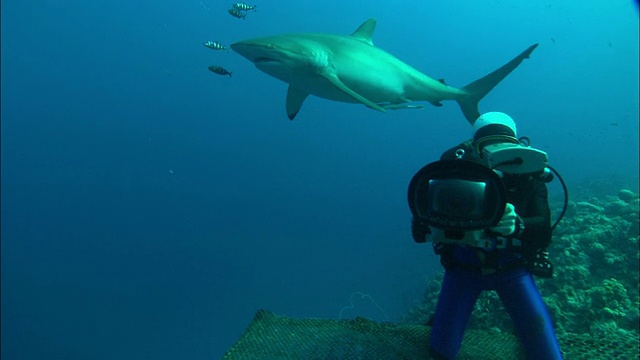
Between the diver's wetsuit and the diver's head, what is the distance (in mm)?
152

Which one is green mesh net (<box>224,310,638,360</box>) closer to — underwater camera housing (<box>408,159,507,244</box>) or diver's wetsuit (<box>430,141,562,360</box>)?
diver's wetsuit (<box>430,141,562,360</box>)

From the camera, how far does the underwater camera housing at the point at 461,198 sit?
7.07 ft

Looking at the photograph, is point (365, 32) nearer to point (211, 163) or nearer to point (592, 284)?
point (592, 284)

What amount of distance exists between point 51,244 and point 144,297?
67.5 ft

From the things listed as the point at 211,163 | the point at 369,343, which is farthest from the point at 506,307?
the point at 211,163

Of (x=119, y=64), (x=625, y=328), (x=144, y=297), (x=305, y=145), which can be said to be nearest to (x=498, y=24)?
(x=305, y=145)

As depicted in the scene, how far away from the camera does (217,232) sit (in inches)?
1601

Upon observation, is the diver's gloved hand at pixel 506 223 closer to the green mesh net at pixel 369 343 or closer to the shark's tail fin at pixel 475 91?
the green mesh net at pixel 369 343

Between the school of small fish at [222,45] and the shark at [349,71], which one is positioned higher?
the school of small fish at [222,45]

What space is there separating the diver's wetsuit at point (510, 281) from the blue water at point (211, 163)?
7.87 meters

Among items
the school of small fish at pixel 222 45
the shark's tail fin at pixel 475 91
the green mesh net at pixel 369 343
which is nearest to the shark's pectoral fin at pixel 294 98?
the shark's tail fin at pixel 475 91

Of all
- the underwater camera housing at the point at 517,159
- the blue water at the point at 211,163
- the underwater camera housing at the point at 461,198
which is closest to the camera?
the underwater camera housing at the point at 461,198

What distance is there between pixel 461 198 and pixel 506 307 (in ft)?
5.29

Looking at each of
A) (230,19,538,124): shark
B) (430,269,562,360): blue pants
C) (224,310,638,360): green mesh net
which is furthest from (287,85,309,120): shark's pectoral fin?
(430,269,562,360): blue pants
